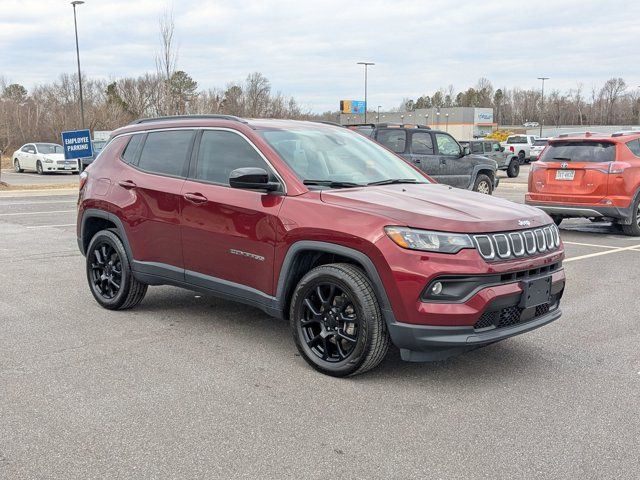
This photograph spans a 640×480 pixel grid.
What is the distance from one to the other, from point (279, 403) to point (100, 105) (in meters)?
67.2

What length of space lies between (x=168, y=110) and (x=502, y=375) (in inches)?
1152

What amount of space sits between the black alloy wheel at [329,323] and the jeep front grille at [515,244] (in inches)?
36.1

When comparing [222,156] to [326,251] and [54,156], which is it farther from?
[54,156]

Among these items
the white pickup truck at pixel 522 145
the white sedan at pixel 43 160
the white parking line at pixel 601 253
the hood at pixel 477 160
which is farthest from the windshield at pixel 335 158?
the white pickup truck at pixel 522 145

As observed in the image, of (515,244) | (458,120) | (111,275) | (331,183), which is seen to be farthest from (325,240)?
(458,120)

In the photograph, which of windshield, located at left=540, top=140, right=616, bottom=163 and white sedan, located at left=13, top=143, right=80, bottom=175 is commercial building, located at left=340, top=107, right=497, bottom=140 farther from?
windshield, located at left=540, top=140, right=616, bottom=163

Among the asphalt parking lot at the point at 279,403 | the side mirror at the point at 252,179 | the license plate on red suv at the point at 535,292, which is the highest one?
the side mirror at the point at 252,179

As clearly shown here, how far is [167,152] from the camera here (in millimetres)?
5719

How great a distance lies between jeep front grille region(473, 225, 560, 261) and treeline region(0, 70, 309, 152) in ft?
172

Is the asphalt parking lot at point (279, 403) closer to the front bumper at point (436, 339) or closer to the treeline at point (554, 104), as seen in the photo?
the front bumper at point (436, 339)

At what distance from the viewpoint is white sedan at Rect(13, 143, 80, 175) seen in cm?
3086

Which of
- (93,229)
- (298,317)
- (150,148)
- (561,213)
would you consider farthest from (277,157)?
(561,213)

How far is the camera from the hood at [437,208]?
405 cm

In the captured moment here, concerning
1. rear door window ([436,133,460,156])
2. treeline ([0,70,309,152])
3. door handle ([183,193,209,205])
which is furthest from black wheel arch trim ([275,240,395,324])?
treeline ([0,70,309,152])
